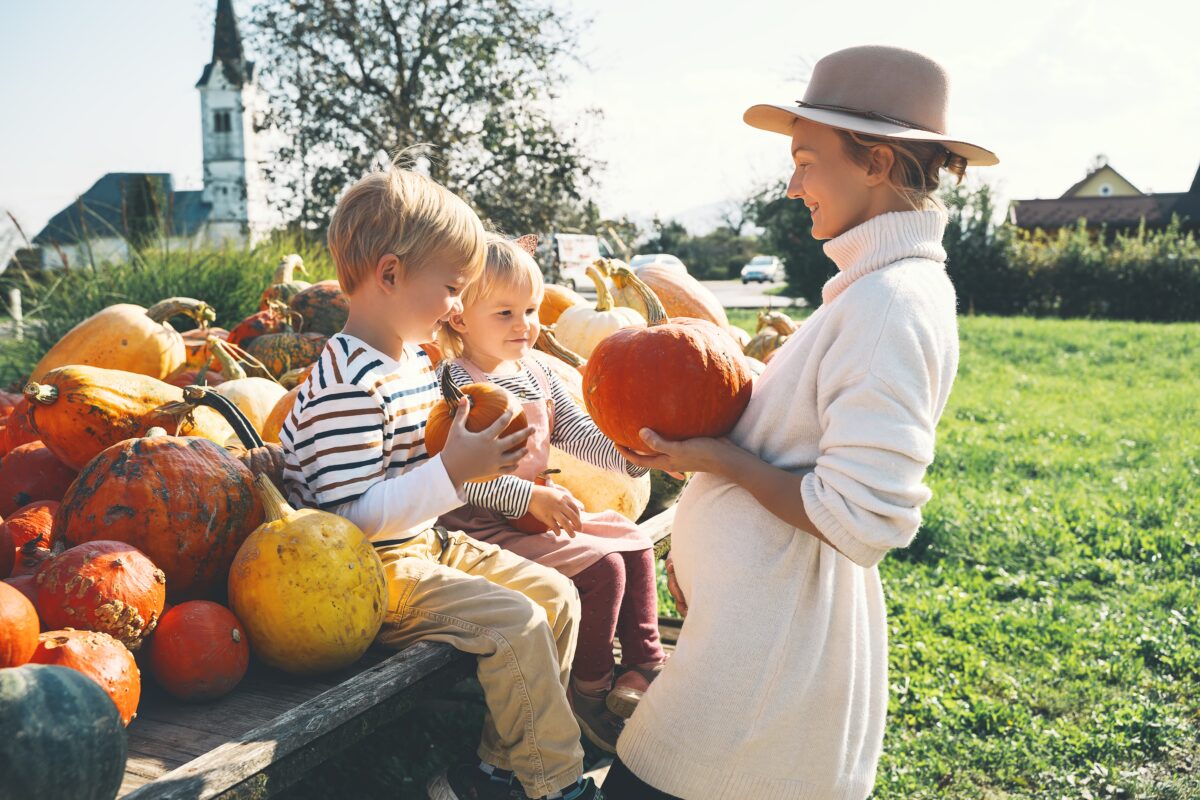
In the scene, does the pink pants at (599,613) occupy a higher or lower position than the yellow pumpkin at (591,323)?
lower

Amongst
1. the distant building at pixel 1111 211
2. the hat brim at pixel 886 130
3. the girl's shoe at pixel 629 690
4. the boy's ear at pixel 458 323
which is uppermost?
the distant building at pixel 1111 211

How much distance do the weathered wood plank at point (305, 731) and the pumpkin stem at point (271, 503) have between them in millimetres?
398

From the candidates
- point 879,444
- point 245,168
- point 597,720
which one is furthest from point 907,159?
point 245,168

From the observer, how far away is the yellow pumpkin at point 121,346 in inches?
149

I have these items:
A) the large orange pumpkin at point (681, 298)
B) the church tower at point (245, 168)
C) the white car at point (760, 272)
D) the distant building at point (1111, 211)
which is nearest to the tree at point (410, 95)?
the church tower at point (245, 168)

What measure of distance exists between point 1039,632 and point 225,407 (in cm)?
409

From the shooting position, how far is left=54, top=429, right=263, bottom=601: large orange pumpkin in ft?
7.13

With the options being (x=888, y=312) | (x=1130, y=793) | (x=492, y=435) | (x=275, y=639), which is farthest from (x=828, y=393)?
(x=1130, y=793)

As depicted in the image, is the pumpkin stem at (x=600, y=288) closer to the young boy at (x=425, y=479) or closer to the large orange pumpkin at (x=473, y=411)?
the young boy at (x=425, y=479)

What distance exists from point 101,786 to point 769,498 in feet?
4.08

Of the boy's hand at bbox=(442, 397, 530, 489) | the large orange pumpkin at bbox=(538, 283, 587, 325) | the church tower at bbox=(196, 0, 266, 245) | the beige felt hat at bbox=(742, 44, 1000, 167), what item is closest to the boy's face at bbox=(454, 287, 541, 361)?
the boy's hand at bbox=(442, 397, 530, 489)

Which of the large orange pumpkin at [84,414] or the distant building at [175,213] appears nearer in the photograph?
the large orange pumpkin at [84,414]

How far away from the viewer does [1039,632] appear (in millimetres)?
4871

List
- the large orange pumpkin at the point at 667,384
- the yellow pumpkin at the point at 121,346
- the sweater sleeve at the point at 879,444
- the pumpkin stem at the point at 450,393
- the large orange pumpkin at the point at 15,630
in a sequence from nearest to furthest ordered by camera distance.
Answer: the large orange pumpkin at the point at 15,630 < the sweater sleeve at the point at 879,444 < the large orange pumpkin at the point at 667,384 < the pumpkin stem at the point at 450,393 < the yellow pumpkin at the point at 121,346
